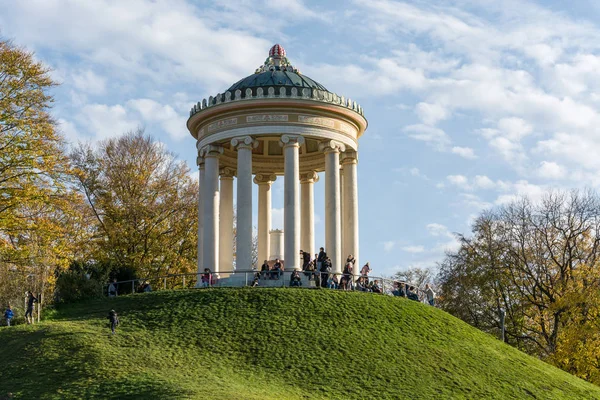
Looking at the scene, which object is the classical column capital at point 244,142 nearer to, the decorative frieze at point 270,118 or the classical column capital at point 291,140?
the decorative frieze at point 270,118

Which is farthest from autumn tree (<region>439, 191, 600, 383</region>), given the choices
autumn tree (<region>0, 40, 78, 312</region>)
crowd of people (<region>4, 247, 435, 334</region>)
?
autumn tree (<region>0, 40, 78, 312</region>)

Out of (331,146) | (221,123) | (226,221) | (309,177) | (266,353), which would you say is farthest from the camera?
(309,177)

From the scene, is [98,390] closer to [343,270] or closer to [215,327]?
[215,327]

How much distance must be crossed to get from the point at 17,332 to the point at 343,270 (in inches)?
723

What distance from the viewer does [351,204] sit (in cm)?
4766

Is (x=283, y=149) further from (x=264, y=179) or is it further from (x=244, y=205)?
(x=264, y=179)

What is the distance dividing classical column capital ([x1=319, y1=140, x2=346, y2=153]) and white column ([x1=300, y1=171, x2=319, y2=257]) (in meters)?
5.94

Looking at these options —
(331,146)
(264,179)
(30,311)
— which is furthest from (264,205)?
(30,311)

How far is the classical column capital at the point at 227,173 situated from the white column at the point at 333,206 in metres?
7.78

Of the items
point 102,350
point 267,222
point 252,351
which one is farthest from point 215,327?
point 267,222

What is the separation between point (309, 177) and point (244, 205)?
8890 millimetres

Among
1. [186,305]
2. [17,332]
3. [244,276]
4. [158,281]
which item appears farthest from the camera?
[158,281]

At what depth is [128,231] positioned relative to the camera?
56.2 metres

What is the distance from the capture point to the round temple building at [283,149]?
4459 cm
